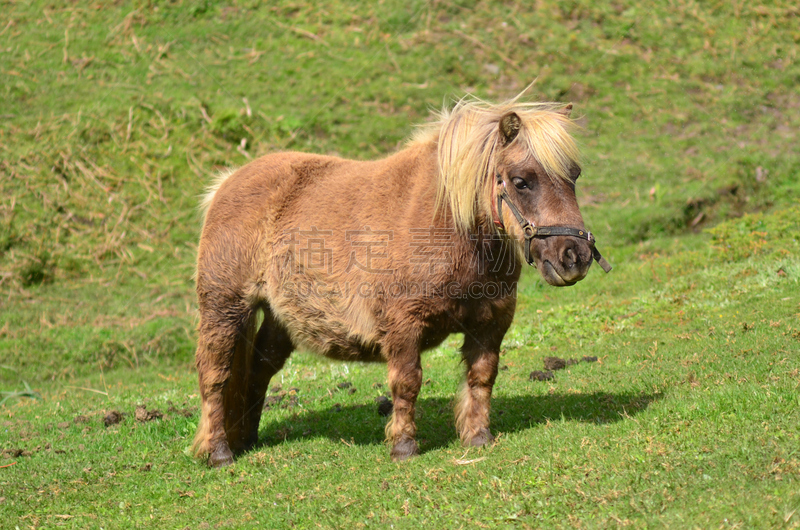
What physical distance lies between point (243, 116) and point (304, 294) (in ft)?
37.7

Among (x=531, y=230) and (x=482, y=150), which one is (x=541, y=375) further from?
(x=482, y=150)

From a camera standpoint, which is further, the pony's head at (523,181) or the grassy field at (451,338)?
the pony's head at (523,181)

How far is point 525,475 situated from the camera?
516 cm

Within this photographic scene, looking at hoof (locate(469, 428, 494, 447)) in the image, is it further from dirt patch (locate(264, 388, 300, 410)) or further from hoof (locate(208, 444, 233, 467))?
dirt patch (locate(264, 388, 300, 410))

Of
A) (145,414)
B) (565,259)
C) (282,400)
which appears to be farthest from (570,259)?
(145,414)

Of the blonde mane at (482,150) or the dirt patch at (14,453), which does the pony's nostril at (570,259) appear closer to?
the blonde mane at (482,150)

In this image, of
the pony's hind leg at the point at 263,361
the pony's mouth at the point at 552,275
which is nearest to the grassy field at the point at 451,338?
the pony's hind leg at the point at 263,361

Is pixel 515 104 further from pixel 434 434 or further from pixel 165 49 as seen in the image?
pixel 165 49

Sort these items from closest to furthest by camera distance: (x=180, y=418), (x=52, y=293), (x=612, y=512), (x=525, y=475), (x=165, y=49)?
(x=612, y=512) → (x=525, y=475) → (x=180, y=418) → (x=52, y=293) → (x=165, y=49)

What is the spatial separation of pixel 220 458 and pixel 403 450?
2.17 metres

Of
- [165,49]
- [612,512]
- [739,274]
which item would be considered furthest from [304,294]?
[165,49]

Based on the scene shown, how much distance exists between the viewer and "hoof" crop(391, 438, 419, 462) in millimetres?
6242

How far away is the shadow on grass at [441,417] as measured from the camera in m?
6.62

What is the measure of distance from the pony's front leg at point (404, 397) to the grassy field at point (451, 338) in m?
0.20
